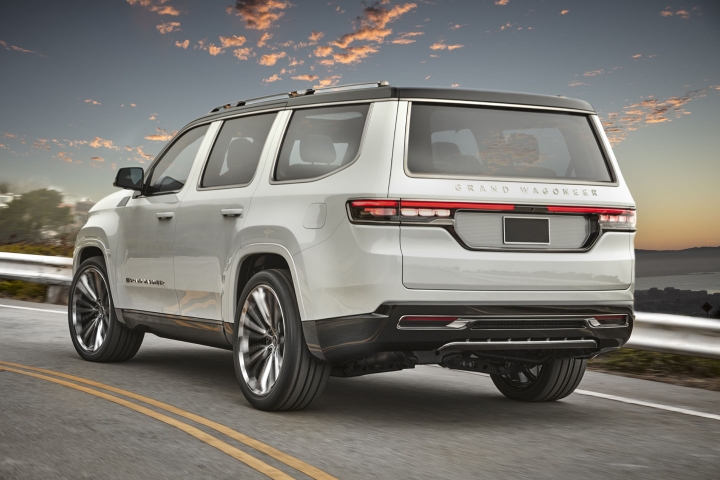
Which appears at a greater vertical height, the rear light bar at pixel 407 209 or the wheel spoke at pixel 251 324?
the rear light bar at pixel 407 209

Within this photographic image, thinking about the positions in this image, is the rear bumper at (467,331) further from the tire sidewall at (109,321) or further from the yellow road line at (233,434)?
the tire sidewall at (109,321)

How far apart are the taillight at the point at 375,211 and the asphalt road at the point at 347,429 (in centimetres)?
129

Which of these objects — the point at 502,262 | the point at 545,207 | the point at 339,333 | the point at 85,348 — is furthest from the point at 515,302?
the point at 85,348

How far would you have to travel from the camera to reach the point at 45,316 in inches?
509

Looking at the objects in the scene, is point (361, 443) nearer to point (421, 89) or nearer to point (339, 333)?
point (339, 333)

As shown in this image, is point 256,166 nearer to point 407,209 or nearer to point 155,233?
point 155,233

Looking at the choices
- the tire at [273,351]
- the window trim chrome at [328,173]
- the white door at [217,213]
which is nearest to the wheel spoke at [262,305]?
the tire at [273,351]

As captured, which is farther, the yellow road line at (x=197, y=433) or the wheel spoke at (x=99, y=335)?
the wheel spoke at (x=99, y=335)

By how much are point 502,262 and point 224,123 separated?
2.89 metres

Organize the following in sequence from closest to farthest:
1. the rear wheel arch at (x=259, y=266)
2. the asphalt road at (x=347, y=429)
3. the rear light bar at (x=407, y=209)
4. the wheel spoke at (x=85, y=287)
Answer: the asphalt road at (x=347, y=429) → the rear light bar at (x=407, y=209) → the rear wheel arch at (x=259, y=266) → the wheel spoke at (x=85, y=287)

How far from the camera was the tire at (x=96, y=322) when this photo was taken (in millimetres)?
8648

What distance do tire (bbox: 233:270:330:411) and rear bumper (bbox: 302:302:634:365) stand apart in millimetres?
197

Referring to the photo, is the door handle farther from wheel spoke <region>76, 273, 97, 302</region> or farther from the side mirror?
wheel spoke <region>76, 273, 97, 302</region>

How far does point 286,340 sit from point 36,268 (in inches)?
416
